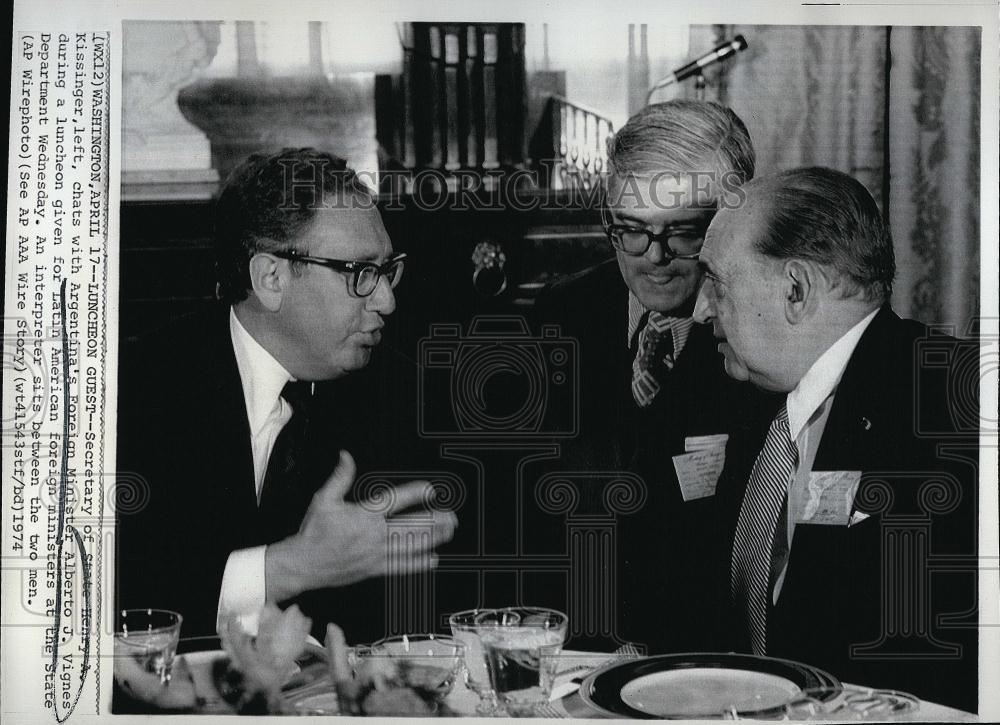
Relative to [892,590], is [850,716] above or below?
below

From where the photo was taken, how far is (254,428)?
163 centimetres

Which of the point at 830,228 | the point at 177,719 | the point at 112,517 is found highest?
the point at 830,228

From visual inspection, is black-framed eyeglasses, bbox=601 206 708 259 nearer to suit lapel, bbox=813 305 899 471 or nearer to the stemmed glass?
suit lapel, bbox=813 305 899 471

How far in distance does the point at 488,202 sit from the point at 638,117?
0.91ft

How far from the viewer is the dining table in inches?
61.7

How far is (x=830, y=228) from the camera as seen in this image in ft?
5.22

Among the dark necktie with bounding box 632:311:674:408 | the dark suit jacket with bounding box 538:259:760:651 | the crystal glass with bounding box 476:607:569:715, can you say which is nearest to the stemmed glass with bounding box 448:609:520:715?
the crystal glass with bounding box 476:607:569:715

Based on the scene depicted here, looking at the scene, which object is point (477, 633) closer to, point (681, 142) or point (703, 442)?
point (703, 442)

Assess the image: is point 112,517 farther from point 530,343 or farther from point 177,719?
point 530,343

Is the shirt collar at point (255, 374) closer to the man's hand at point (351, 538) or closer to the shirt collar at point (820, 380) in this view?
the man's hand at point (351, 538)

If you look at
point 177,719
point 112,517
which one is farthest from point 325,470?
point 177,719

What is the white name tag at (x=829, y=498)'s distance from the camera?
5.24ft

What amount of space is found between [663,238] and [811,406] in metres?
0.36

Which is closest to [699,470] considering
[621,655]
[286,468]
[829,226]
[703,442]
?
[703,442]
